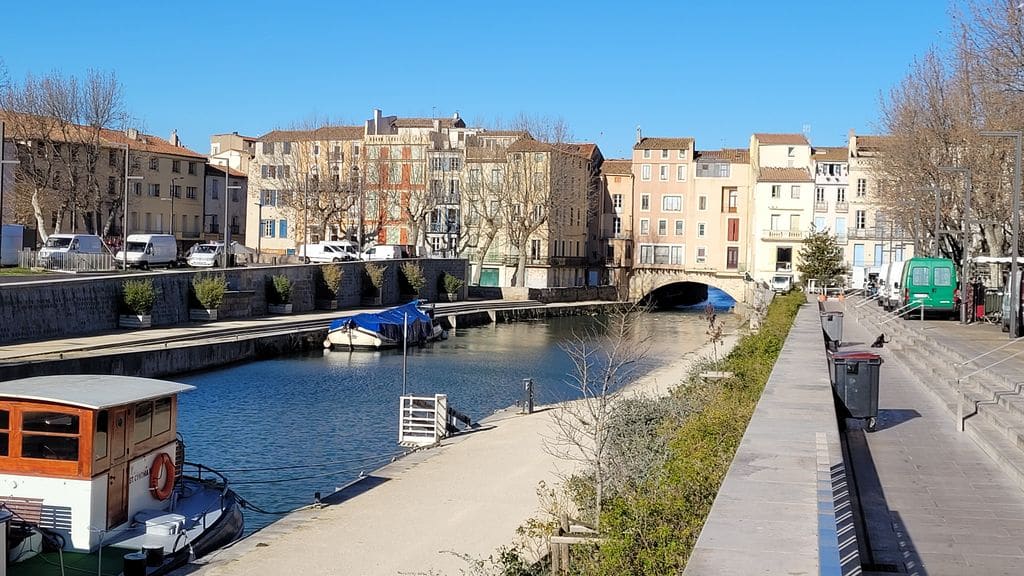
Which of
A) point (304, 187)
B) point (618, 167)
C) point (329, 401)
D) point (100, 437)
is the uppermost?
point (618, 167)

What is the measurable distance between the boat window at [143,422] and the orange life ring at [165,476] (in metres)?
0.52

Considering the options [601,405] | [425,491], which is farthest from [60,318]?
[601,405]

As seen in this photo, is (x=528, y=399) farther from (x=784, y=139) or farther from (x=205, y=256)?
(x=784, y=139)

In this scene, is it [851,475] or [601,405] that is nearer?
[851,475]

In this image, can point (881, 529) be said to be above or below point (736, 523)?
below

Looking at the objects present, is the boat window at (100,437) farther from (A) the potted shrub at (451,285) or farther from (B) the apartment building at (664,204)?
(B) the apartment building at (664,204)

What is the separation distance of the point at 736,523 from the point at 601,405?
8535 millimetres

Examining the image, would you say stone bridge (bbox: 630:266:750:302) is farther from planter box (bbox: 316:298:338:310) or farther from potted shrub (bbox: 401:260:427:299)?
planter box (bbox: 316:298:338:310)

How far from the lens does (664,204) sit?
97.6 meters

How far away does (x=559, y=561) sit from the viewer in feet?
38.6

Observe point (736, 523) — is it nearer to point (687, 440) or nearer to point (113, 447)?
point (687, 440)

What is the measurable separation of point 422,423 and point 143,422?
34.2ft

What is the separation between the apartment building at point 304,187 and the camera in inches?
3292

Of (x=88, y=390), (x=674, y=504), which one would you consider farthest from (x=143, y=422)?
(x=674, y=504)
